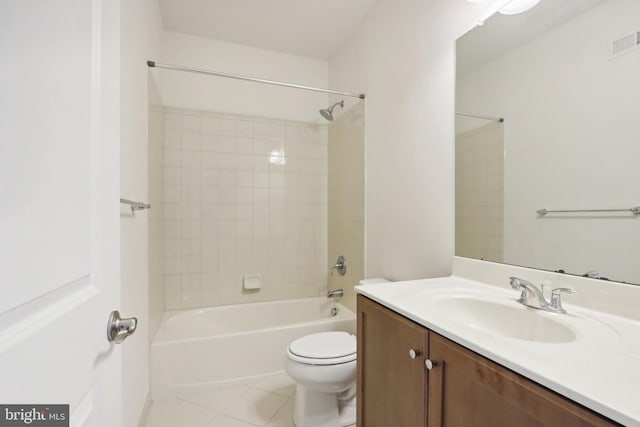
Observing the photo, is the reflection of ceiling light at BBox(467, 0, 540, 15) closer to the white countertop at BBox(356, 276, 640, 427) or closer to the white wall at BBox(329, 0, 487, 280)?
the white wall at BBox(329, 0, 487, 280)

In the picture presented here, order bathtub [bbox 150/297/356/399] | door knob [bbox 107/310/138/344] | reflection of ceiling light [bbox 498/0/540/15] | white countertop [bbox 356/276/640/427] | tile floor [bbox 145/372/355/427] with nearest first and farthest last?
white countertop [bbox 356/276/640/427] → door knob [bbox 107/310/138/344] → reflection of ceiling light [bbox 498/0/540/15] → tile floor [bbox 145/372/355/427] → bathtub [bbox 150/297/356/399]

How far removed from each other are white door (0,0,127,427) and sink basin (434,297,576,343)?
933mm

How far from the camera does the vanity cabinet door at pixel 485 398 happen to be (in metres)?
0.50

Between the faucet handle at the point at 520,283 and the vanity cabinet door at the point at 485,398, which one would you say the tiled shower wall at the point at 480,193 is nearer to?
the faucet handle at the point at 520,283

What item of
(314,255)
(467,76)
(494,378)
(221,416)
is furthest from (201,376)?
(467,76)

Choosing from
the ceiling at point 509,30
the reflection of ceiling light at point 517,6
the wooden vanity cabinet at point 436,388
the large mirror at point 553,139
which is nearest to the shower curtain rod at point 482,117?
the large mirror at point 553,139

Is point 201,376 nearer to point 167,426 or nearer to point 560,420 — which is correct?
point 167,426

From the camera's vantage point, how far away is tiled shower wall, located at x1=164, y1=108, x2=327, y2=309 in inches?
91.4

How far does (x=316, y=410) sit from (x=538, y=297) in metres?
1.18

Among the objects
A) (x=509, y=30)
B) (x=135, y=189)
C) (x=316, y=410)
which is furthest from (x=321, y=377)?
(x=509, y=30)

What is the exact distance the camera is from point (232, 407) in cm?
165

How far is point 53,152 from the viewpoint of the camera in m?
0.42

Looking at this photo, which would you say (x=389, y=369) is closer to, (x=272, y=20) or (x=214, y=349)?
(x=214, y=349)

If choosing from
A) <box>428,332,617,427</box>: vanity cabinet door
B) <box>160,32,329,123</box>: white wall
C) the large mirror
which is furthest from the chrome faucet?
<box>160,32,329,123</box>: white wall
